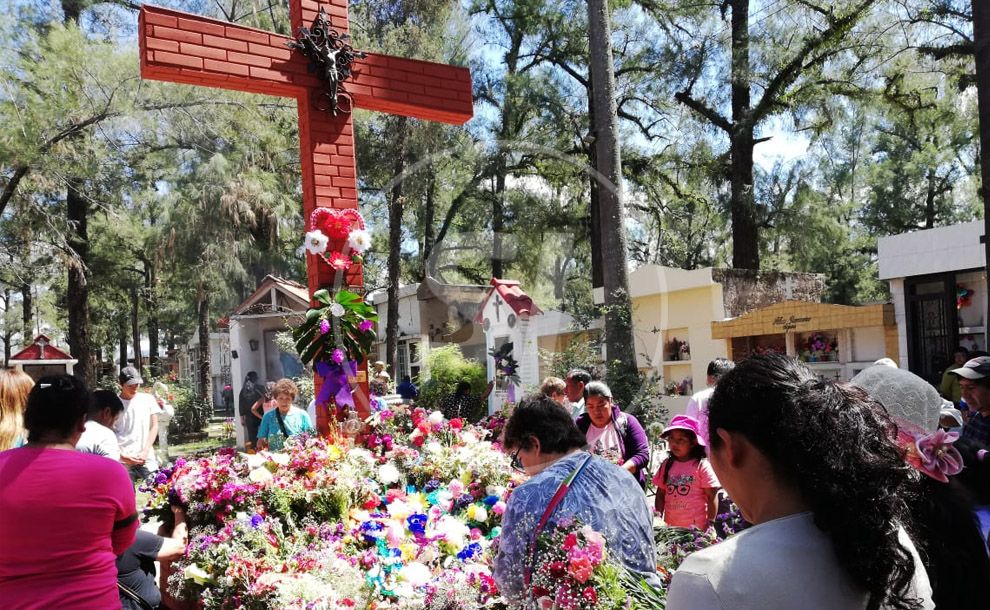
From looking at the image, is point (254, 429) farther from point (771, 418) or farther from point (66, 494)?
point (771, 418)

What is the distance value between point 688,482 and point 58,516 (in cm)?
347

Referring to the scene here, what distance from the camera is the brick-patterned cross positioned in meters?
4.91

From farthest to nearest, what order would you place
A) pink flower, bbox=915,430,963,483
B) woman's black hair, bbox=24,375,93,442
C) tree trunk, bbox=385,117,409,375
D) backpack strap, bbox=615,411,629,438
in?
1. tree trunk, bbox=385,117,409,375
2. backpack strap, bbox=615,411,629,438
3. woman's black hair, bbox=24,375,93,442
4. pink flower, bbox=915,430,963,483

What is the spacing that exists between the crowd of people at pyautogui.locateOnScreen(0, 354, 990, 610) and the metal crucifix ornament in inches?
96.7

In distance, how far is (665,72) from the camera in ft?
57.9

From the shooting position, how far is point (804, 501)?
1235mm

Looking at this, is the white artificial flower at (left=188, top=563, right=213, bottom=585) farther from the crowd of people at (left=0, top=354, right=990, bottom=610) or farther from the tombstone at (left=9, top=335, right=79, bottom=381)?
the tombstone at (left=9, top=335, right=79, bottom=381)

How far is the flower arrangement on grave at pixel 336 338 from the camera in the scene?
201 inches

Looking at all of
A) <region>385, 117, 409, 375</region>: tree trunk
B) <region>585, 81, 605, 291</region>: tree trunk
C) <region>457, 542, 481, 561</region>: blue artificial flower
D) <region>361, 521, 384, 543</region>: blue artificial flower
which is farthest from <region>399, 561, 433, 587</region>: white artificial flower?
<region>585, 81, 605, 291</region>: tree trunk

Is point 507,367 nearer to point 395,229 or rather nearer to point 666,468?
point 395,229

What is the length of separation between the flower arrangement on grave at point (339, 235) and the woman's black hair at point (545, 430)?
2441mm

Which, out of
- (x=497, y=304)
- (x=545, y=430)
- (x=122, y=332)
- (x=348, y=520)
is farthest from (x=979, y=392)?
(x=122, y=332)

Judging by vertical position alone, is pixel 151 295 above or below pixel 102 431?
above

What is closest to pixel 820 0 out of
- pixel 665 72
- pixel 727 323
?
pixel 665 72
